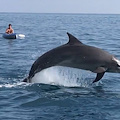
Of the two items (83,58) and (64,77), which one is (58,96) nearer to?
(83,58)

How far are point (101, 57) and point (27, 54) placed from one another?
44.7ft

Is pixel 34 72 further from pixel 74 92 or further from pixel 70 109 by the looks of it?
pixel 70 109

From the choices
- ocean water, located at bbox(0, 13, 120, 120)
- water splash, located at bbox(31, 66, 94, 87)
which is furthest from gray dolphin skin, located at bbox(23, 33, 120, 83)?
water splash, located at bbox(31, 66, 94, 87)

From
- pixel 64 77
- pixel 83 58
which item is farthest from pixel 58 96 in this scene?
pixel 64 77

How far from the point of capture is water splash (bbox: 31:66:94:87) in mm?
16641

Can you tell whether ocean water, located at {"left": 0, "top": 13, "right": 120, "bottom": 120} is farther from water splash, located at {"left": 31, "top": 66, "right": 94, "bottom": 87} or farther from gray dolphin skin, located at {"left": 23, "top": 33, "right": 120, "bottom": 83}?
gray dolphin skin, located at {"left": 23, "top": 33, "right": 120, "bottom": 83}

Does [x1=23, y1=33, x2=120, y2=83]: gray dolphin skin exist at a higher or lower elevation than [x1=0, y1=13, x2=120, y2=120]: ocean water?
higher

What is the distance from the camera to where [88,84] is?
16.9 meters

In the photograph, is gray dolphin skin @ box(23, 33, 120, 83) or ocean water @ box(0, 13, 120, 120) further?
gray dolphin skin @ box(23, 33, 120, 83)

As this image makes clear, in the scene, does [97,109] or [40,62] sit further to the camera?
[40,62]

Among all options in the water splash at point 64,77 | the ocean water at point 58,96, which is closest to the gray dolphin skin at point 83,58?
the ocean water at point 58,96

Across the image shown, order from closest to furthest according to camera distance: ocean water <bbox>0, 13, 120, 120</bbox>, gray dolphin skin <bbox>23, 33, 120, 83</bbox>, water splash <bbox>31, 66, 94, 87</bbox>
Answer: ocean water <bbox>0, 13, 120, 120</bbox> < gray dolphin skin <bbox>23, 33, 120, 83</bbox> < water splash <bbox>31, 66, 94, 87</bbox>

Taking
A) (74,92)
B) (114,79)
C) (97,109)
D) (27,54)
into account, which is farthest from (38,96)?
(27,54)

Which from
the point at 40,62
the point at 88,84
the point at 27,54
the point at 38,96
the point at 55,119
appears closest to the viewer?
the point at 55,119
